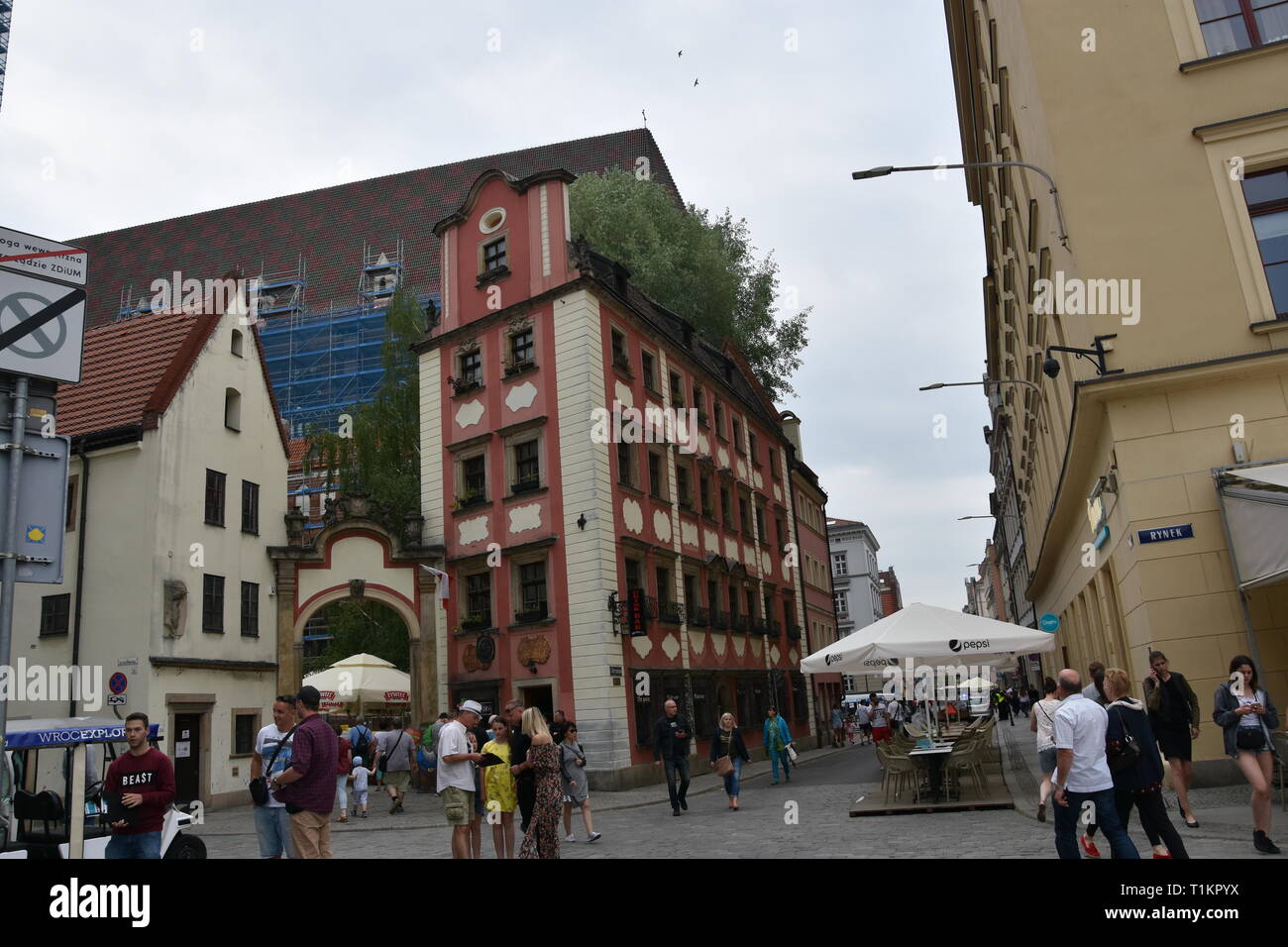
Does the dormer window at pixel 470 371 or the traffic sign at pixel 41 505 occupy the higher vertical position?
the dormer window at pixel 470 371

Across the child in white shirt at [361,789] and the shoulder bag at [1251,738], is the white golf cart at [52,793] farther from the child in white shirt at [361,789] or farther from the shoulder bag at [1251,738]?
the child in white shirt at [361,789]

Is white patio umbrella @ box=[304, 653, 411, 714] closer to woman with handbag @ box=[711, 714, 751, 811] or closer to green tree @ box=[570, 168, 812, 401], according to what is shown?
woman with handbag @ box=[711, 714, 751, 811]

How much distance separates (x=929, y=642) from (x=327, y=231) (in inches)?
2956

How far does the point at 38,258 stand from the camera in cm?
489

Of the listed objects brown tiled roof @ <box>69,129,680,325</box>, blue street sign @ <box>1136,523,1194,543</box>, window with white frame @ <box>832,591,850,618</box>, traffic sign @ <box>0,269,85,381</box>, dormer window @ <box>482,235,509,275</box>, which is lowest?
blue street sign @ <box>1136,523,1194,543</box>

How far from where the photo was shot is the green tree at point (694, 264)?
130ft

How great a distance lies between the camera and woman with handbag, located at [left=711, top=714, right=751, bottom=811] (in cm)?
1752

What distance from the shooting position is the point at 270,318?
68.0 metres

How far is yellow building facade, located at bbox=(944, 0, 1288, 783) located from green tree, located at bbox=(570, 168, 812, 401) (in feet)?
79.6

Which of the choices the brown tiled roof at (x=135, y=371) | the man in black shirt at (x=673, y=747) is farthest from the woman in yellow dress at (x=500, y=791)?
the brown tiled roof at (x=135, y=371)

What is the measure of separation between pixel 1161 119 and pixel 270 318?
6360cm

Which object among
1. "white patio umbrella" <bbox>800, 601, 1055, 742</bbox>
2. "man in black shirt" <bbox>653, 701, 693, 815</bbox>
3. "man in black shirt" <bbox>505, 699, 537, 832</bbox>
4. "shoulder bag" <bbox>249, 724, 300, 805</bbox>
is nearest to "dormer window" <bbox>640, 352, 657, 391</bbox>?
"man in black shirt" <bbox>653, 701, 693, 815</bbox>

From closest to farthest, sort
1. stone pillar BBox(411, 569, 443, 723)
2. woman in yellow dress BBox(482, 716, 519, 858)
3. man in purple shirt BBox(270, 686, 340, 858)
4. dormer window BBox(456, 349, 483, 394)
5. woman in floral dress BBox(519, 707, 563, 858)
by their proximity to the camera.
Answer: man in purple shirt BBox(270, 686, 340, 858), woman in floral dress BBox(519, 707, 563, 858), woman in yellow dress BBox(482, 716, 519, 858), stone pillar BBox(411, 569, 443, 723), dormer window BBox(456, 349, 483, 394)

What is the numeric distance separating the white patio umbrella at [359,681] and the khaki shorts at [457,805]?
16393mm
